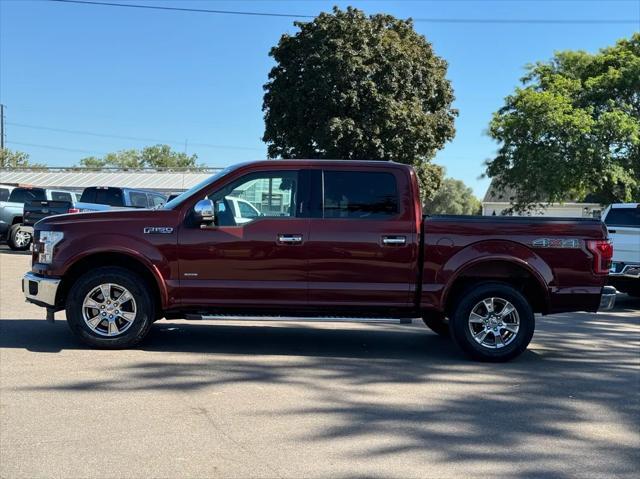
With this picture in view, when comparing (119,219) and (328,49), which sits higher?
(328,49)

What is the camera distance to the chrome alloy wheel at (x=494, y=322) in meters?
6.68

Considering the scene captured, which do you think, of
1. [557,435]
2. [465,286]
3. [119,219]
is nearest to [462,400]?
[557,435]

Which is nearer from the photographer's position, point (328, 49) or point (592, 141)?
point (592, 141)

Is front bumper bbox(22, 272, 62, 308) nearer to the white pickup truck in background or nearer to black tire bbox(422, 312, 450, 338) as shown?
black tire bbox(422, 312, 450, 338)

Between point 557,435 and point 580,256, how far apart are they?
2.60 metres

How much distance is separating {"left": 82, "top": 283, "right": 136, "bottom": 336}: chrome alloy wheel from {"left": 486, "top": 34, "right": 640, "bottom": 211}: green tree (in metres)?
21.3

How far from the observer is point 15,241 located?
65.5 ft

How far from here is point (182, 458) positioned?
394cm

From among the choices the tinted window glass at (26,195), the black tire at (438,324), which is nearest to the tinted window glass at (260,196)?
the black tire at (438,324)

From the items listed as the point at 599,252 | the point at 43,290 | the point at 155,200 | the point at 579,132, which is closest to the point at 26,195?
the point at 155,200

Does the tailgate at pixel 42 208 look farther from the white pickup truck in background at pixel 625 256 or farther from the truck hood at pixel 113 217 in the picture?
the white pickup truck in background at pixel 625 256

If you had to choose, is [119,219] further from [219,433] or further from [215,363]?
[219,433]

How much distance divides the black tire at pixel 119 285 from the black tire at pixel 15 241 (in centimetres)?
1488

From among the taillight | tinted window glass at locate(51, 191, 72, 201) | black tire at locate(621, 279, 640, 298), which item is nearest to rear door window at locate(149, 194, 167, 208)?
tinted window glass at locate(51, 191, 72, 201)
